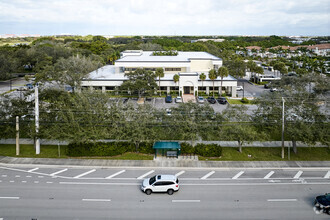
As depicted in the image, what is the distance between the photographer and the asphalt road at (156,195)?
2006 cm

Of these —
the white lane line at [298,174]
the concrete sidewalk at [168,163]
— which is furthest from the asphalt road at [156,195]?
the concrete sidewalk at [168,163]

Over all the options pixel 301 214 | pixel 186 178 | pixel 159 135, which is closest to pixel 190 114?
pixel 159 135

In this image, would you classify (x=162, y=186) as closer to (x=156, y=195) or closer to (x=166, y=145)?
(x=156, y=195)

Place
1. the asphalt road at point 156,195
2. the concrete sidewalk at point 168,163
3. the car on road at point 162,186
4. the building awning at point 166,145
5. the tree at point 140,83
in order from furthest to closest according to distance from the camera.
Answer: the tree at point 140,83 → the building awning at point 166,145 → the concrete sidewalk at point 168,163 → the car on road at point 162,186 → the asphalt road at point 156,195

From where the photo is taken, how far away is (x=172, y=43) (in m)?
168

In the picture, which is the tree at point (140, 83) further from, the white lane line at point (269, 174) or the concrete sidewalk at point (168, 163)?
the white lane line at point (269, 174)

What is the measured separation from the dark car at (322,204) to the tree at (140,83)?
126ft

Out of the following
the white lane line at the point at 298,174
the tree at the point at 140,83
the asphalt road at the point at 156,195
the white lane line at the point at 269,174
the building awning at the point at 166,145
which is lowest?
the asphalt road at the point at 156,195

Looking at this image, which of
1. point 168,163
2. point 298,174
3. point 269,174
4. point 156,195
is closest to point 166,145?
point 168,163

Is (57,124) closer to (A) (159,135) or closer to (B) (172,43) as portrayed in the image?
(A) (159,135)

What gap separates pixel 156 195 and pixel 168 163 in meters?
6.54

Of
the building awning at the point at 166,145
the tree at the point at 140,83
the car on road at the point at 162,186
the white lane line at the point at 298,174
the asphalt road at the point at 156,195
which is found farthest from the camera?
the tree at the point at 140,83

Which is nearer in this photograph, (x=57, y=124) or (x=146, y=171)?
(x=146, y=171)

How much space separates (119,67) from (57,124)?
41.9m
